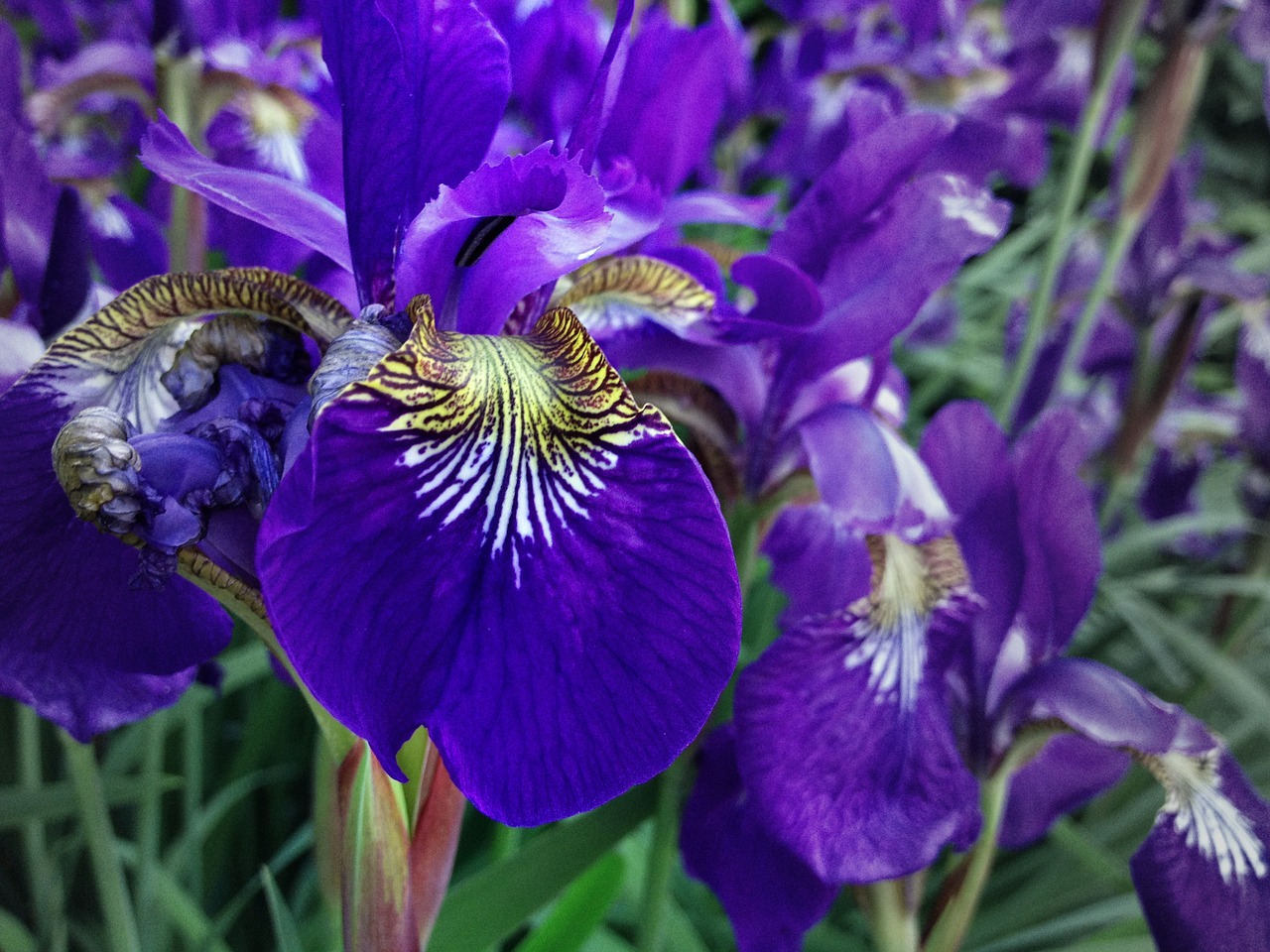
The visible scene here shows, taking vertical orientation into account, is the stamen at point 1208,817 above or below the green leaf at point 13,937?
above

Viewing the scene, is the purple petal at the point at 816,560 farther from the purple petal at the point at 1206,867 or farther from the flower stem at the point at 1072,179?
the flower stem at the point at 1072,179

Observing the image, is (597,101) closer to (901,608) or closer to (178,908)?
(901,608)

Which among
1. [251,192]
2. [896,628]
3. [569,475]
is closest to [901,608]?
[896,628]

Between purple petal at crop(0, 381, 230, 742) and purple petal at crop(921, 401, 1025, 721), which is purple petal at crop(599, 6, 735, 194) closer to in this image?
purple petal at crop(921, 401, 1025, 721)

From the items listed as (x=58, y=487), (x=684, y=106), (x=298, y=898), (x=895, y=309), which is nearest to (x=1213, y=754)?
(x=895, y=309)

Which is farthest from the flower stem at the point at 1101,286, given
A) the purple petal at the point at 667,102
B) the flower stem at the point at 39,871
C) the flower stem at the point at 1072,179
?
the flower stem at the point at 39,871

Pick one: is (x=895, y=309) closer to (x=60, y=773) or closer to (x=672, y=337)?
(x=672, y=337)

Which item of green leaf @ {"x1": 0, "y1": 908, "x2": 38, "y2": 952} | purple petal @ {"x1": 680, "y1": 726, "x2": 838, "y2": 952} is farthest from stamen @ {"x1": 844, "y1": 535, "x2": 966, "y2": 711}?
green leaf @ {"x1": 0, "y1": 908, "x2": 38, "y2": 952}
